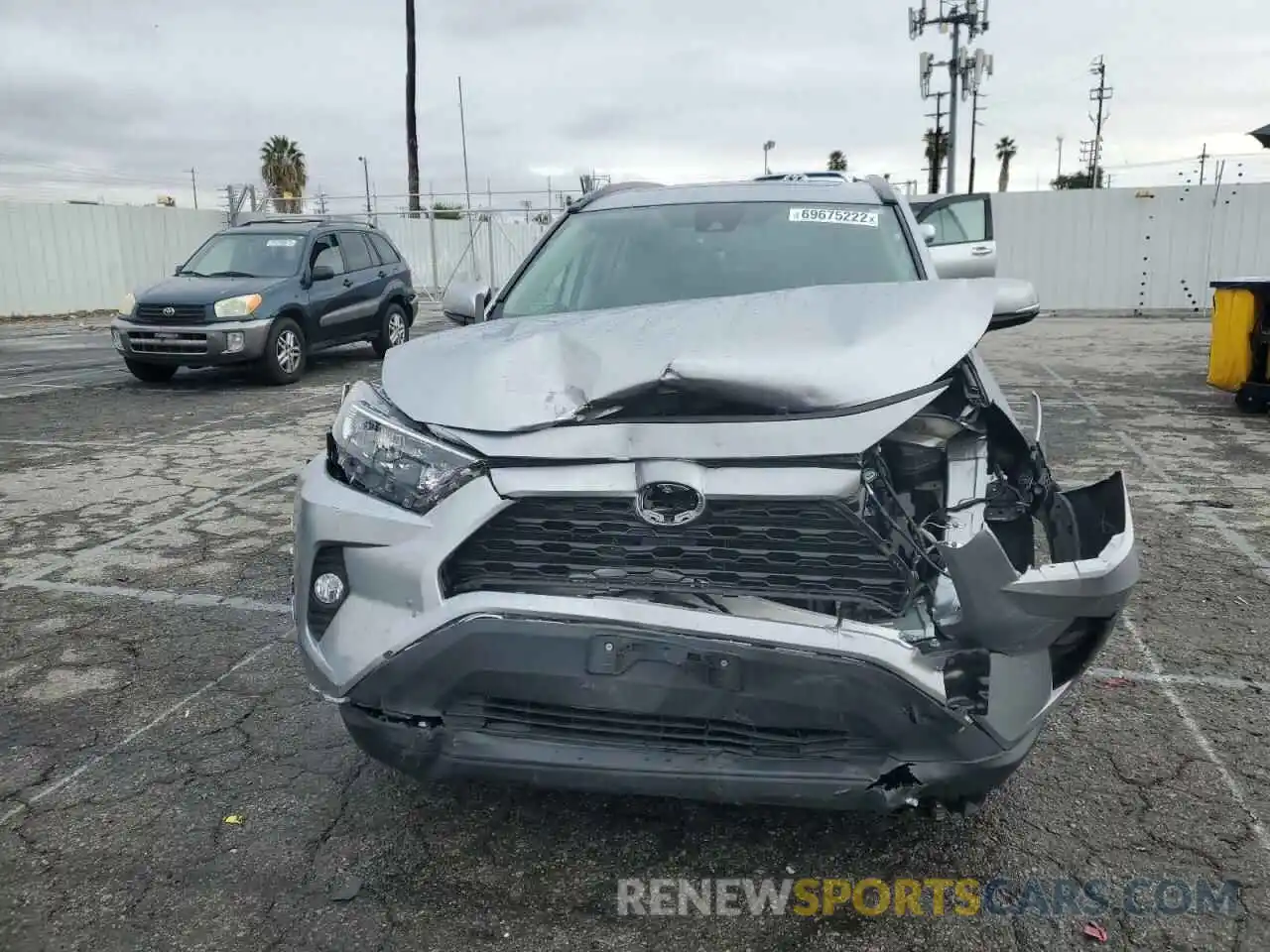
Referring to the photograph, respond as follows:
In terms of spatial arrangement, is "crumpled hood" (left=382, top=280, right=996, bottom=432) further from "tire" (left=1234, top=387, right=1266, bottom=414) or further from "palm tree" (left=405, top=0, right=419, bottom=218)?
"palm tree" (left=405, top=0, right=419, bottom=218)

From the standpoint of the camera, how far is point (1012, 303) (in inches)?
115

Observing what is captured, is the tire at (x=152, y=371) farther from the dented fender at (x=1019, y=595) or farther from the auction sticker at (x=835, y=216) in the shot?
the dented fender at (x=1019, y=595)

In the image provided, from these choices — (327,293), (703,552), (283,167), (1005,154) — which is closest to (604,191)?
(703,552)

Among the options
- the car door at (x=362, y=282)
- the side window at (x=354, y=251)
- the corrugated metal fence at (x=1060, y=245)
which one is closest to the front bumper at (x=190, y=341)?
the car door at (x=362, y=282)

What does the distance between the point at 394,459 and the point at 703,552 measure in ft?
2.50

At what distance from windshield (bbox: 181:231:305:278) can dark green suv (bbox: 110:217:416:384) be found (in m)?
0.01


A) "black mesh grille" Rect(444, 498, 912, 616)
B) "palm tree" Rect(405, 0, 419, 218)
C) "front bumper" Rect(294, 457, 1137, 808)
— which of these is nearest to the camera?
"front bumper" Rect(294, 457, 1137, 808)

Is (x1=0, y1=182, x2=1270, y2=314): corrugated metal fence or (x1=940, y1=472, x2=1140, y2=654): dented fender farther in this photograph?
(x1=0, y1=182, x2=1270, y2=314): corrugated metal fence

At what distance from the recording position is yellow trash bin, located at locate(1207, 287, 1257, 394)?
8391 mm

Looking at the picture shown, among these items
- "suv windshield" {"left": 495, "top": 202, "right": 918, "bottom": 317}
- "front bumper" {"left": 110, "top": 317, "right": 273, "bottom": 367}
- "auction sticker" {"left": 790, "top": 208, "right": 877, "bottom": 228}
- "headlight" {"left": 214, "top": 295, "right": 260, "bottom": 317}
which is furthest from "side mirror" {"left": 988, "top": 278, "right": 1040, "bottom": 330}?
"headlight" {"left": 214, "top": 295, "right": 260, "bottom": 317}

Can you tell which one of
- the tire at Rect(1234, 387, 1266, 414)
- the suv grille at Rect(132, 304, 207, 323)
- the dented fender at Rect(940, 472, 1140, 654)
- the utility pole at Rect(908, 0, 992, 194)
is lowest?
the tire at Rect(1234, 387, 1266, 414)

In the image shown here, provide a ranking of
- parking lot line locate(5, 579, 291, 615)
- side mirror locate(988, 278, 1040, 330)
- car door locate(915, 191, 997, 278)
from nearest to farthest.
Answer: side mirror locate(988, 278, 1040, 330)
parking lot line locate(5, 579, 291, 615)
car door locate(915, 191, 997, 278)

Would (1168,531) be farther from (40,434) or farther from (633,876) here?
(40,434)

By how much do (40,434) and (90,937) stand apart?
280 inches
